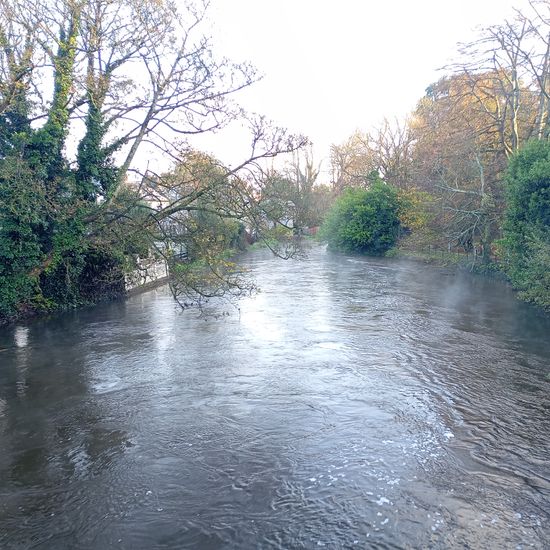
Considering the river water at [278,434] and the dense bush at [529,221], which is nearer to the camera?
the river water at [278,434]

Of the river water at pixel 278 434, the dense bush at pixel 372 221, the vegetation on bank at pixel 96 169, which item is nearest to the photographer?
the river water at pixel 278 434

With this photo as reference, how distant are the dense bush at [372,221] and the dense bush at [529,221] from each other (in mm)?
16287

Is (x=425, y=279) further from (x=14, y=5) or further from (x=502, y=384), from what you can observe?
(x=14, y=5)

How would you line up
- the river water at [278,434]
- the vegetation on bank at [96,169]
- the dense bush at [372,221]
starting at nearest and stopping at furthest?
the river water at [278,434], the vegetation on bank at [96,169], the dense bush at [372,221]

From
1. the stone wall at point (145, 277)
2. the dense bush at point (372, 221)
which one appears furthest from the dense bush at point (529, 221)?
the dense bush at point (372, 221)

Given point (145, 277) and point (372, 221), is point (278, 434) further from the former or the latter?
point (372, 221)

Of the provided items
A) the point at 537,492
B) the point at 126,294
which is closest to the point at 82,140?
the point at 126,294

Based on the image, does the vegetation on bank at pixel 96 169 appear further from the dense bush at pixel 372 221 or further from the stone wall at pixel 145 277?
the dense bush at pixel 372 221

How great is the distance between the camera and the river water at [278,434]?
563 centimetres

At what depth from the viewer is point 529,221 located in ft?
59.6

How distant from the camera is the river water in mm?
5629

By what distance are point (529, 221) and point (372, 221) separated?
61.6 ft

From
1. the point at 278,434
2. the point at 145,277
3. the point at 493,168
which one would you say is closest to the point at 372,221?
the point at 493,168

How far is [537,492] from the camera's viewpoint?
6.19m
